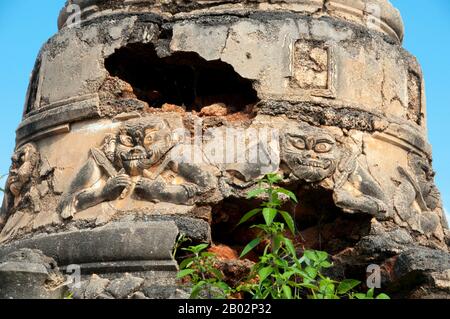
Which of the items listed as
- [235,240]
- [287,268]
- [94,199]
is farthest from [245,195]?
[287,268]

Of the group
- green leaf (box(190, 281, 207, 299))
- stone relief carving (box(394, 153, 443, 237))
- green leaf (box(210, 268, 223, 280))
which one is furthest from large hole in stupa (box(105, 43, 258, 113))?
green leaf (box(190, 281, 207, 299))

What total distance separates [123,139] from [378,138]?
206cm

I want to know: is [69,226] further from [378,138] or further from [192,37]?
[378,138]

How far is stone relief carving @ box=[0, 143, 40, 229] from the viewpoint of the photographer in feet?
31.1

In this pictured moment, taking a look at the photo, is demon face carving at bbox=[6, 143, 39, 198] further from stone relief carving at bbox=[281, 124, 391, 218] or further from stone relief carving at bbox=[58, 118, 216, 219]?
stone relief carving at bbox=[281, 124, 391, 218]

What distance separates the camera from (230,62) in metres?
9.12

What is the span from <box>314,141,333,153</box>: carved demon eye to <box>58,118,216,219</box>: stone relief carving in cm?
88

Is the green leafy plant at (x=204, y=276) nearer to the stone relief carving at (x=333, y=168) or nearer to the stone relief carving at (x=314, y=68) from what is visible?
the stone relief carving at (x=333, y=168)

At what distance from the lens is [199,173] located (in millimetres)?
8789

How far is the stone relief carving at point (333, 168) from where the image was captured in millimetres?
8828

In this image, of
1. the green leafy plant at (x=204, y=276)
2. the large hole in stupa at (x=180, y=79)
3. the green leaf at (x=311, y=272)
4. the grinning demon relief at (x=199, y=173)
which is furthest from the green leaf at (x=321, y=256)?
the large hole in stupa at (x=180, y=79)

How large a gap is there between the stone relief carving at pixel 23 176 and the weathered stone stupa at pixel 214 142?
15 mm

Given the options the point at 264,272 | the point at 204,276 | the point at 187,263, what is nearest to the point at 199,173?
the point at 204,276

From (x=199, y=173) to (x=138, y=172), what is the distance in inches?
19.2
